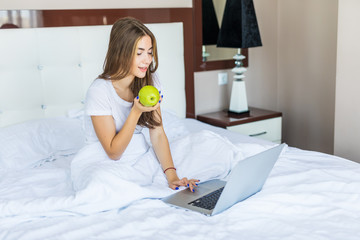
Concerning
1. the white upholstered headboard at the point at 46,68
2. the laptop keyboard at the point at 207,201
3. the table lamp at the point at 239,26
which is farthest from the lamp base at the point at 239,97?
the laptop keyboard at the point at 207,201

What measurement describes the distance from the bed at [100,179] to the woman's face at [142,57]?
0.43m

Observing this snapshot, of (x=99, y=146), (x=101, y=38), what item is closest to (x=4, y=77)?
(x=101, y=38)

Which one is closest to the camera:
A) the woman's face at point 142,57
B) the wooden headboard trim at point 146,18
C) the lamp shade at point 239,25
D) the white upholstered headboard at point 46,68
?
the woman's face at point 142,57

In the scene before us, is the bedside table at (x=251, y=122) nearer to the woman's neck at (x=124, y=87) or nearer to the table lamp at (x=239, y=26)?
the table lamp at (x=239, y=26)

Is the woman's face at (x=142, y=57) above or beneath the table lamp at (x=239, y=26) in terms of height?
beneath

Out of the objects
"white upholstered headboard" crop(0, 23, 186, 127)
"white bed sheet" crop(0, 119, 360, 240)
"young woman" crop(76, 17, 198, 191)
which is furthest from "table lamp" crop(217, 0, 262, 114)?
"white bed sheet" crop(0, 119, 360, 240)

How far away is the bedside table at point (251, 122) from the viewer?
9.38 feet

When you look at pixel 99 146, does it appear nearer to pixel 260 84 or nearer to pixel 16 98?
pixel 16 98

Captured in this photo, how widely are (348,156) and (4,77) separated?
6.70 feet

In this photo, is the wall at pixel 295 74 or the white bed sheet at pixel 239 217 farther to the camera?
the wall at pixel 295 74

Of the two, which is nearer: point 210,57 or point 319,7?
point 319,7

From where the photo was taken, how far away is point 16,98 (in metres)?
2.34

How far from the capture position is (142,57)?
1711mm

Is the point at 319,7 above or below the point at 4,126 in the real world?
above
